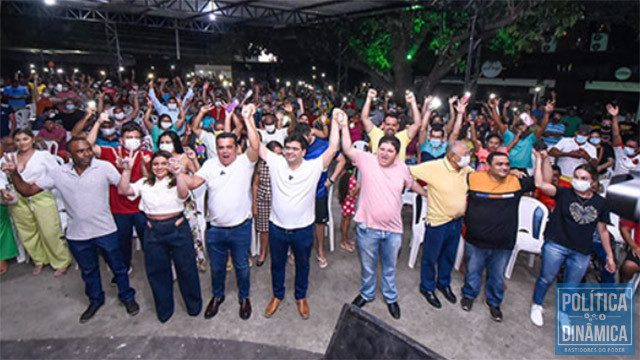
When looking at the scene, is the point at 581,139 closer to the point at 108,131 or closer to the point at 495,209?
the point at 495,209

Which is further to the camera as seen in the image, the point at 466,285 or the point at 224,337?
the point at 466,285

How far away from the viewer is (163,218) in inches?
134

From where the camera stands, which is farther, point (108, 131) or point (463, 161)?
point (108, 131)

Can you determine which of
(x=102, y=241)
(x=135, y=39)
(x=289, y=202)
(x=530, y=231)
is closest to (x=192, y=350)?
(x=102, y=241)

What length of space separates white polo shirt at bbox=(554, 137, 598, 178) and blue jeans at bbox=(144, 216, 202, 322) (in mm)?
6112

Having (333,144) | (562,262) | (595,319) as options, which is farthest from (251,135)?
(595,319)

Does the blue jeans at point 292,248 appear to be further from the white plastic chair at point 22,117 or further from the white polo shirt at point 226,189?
the white plastic chair at point 22,117

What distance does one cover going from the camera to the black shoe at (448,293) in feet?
13.8

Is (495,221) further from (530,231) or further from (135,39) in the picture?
(135,39)

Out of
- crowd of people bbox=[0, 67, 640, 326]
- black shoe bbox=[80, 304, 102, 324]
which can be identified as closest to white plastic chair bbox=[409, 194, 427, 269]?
crowd of people bbox=[0, 67, 640, 326]

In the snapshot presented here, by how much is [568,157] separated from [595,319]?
3350 mm

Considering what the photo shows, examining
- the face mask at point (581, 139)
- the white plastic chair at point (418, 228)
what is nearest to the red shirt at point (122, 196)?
the white plastic chair at point (418, 228)

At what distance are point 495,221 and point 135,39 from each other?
79.5 ft

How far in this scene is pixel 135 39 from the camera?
22.0 meters
